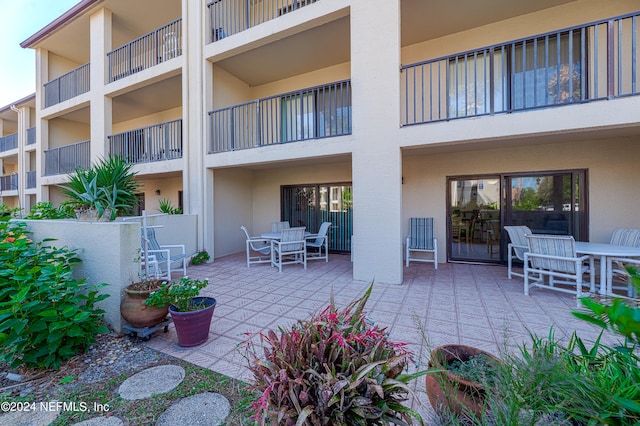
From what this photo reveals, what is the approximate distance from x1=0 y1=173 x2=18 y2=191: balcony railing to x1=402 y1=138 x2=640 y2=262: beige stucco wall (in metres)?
17.8

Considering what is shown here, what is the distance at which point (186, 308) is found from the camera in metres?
2.80

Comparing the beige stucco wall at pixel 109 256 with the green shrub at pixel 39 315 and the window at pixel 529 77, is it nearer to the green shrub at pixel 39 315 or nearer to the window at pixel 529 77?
the green shrub at pixel 39 315

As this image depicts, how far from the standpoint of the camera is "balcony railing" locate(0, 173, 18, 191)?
12.5 meters

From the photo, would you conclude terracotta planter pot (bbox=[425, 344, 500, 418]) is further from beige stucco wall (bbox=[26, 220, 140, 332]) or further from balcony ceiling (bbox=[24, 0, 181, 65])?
balcony ceiling (bbox=[24, 0, 181, 65])

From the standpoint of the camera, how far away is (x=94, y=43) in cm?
834

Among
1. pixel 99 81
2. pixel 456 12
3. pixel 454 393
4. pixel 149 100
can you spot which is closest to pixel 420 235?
pixel 456 12

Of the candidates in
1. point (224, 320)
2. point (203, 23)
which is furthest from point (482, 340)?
point (203, 23)

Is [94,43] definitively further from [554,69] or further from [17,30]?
[554,69]

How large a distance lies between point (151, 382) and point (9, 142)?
18210mm

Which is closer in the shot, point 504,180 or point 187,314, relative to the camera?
point 187,314

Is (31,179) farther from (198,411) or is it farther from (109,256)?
(198,411)

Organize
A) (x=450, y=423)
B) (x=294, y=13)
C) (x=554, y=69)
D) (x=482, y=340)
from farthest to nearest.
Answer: (x=294, y=13)
(x=554, y=69)
(x=482, y=340)
(x=450, y=423)

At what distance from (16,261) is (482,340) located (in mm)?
4883

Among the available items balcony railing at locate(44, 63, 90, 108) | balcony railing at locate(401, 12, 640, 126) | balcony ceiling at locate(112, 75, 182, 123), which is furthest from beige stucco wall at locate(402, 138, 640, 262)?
balcony railing at locate(44, 63, 90, 108)
